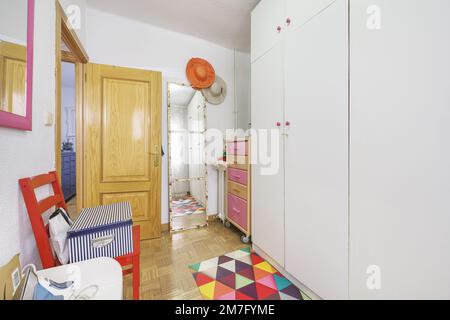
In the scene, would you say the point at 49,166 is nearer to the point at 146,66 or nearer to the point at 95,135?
the point at 95,135

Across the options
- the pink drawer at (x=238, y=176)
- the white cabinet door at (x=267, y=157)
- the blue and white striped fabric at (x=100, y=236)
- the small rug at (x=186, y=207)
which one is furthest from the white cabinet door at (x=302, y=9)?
the small rug at (x=186, y=207)

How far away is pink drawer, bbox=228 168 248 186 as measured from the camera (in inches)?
82.5

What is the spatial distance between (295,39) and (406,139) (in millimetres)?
1010

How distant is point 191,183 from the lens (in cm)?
292

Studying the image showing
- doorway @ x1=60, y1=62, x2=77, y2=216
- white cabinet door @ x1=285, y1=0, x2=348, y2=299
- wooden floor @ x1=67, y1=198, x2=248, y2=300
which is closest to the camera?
white cabinet door @ x1=285, y1=0, x2=348, y2=299

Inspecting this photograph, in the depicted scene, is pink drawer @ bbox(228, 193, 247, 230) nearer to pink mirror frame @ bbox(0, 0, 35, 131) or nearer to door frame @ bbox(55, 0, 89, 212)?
door frame @ bbox(55, 0, 89, 212)

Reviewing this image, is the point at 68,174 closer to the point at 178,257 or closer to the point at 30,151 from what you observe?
the point at 178,257

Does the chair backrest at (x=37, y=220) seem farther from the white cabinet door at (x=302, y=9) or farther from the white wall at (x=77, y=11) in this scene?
the white cabinet door at (x=302, y=9)

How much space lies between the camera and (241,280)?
1521mm

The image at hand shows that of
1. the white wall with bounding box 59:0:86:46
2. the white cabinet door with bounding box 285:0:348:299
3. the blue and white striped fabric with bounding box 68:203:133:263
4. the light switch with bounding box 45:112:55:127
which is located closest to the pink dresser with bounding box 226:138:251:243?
the white cabinet door with bounding box 285:0:348:299

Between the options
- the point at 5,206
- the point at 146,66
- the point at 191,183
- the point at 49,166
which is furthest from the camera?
the point at 191,183

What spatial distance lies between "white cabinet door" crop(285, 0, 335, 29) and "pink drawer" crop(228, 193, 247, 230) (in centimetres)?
169

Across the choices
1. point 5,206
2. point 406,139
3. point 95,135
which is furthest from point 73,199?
point 406,139
